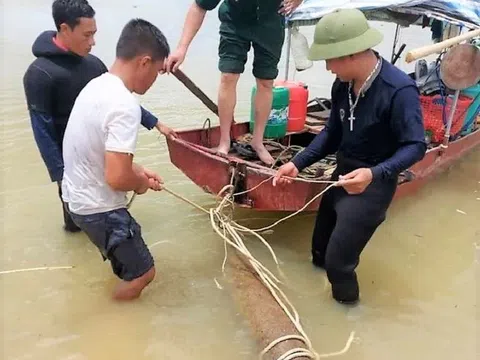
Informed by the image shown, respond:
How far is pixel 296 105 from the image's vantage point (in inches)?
217

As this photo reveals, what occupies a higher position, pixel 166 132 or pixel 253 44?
pixel 253 44

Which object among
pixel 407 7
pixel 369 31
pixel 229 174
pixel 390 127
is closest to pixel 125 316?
pixel 229 174

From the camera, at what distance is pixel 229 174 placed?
168 inches

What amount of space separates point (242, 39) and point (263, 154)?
39.1 inches

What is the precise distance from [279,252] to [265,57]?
5.33ft

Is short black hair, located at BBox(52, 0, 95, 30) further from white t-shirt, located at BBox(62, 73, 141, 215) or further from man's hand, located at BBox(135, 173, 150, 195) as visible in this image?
man's hand, located at BBox(135, 173, 150, 195)

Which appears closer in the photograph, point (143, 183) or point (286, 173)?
point (143, 183)

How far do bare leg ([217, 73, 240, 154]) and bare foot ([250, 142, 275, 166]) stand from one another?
255 millimetres

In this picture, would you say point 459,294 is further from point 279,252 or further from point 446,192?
point 446,192

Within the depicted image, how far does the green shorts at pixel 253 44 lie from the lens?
4.56 meters

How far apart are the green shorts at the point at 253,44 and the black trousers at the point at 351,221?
1301 mm

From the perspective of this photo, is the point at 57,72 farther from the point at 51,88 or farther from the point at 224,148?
the point at 224,148

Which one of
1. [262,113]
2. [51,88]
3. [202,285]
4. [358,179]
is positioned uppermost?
[51,88]

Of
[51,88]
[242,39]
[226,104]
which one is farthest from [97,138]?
[242,39]
